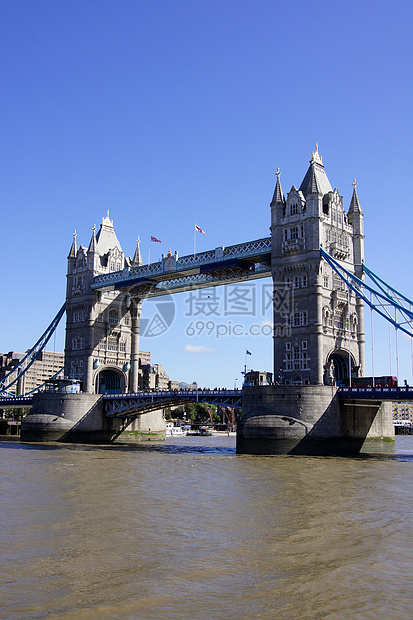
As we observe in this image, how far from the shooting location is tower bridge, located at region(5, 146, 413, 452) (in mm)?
53875

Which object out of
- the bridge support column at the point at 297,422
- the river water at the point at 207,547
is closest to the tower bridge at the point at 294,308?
the bridge support column at the point at 297,422

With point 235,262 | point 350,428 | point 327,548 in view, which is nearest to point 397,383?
point 350,428

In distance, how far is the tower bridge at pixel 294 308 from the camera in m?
53.9

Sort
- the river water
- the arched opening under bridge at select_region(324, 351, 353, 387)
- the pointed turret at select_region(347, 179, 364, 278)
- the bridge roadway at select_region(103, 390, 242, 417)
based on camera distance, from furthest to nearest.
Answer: the pointed turret at select_region(347, 179, 364, 278) → the bridge roadway at select_region(103, 390, 242, 417) → the arched opening under bridge at select_region(324, 351, 353, 387) → the river water

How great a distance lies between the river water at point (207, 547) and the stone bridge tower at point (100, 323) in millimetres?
50009

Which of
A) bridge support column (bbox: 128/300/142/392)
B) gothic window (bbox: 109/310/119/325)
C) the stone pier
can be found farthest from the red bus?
gothic window (bbox: 109/310/119/325)

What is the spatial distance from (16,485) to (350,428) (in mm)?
33531

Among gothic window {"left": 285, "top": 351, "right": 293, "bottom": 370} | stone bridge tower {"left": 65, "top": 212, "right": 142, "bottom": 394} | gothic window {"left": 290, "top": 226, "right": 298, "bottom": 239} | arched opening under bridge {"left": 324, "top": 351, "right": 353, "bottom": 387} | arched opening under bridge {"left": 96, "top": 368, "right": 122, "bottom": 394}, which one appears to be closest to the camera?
gothic window {"left": 285, "top": 351, "right": 293, "bottom": 370}

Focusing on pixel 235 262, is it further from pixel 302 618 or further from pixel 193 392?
pixel 302 618

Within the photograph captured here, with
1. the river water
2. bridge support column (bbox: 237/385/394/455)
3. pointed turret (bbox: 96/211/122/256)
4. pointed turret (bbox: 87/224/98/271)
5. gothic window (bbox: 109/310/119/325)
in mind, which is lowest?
the river water

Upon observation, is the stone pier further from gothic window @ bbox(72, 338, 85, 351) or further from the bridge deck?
the bridge deck

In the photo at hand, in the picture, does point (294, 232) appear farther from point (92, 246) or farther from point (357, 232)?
point (92, 246)

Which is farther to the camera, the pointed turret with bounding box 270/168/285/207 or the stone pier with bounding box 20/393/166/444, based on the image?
the stone pier with bounding box 20/393/166/444

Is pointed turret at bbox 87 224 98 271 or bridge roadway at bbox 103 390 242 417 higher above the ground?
pointed turret at bbox 87 224 98 271
